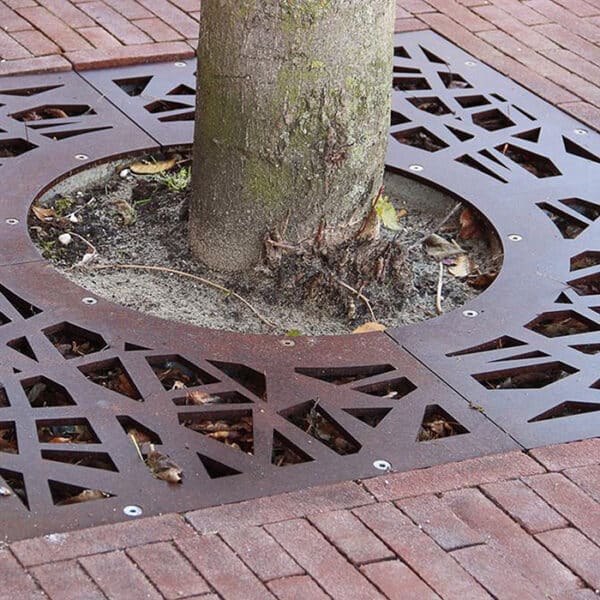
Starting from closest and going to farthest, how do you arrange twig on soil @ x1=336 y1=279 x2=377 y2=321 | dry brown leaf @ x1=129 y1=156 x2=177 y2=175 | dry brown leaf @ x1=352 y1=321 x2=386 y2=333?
dry brown leaf @ x1=352 y1=321 x2=386 y2=333 → twig on soil @ x1=336 y1=279 x2=377 y2=321 → dry brown leaf @ x1=129 y1=156 x2=177 y2=175

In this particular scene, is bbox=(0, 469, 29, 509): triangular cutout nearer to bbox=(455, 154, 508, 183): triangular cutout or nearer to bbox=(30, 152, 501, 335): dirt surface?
bbox=(30, 152, 501, 335): dirt surface

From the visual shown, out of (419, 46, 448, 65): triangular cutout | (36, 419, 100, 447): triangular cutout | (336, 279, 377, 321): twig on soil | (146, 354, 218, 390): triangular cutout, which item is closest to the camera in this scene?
(36, 419, 100, 447): triangular cutout

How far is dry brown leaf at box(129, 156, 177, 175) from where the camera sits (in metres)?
4.63

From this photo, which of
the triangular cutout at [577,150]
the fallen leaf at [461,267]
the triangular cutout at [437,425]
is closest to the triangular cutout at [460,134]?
the triangular cutout at [577,150]

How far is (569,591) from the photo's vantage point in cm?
287

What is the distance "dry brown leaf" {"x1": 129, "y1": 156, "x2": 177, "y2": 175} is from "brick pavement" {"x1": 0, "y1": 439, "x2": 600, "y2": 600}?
1.81 meters

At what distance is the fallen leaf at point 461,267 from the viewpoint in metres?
4.31

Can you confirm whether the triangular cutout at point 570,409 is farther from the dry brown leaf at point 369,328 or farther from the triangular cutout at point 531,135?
the triangular cutout at point 531,135

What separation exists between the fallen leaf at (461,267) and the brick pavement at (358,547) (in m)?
1.17

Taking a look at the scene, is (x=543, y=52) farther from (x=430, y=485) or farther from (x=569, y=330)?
(x=430, y=485)

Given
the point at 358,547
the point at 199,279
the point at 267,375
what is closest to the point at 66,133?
the point at 199,279

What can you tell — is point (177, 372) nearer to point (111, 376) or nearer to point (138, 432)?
point (111, 376)

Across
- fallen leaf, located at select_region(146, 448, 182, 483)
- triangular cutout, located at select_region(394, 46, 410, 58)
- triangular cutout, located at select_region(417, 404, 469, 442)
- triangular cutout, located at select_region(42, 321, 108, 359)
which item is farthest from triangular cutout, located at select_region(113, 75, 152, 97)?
fallen leaf, located at select_region(146, 448, 182, 483)

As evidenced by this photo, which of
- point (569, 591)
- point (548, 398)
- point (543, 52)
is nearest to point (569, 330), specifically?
point (548, 398)
